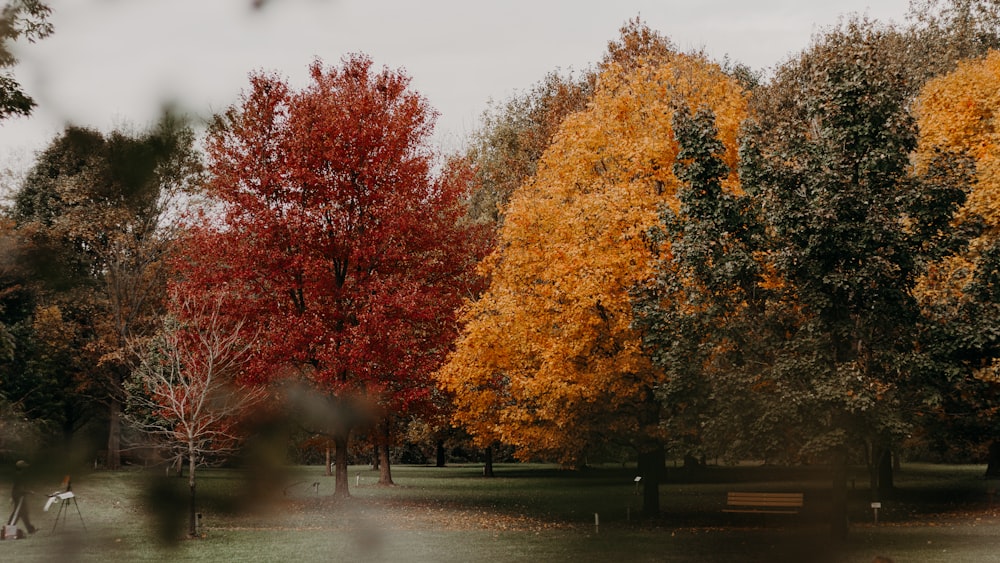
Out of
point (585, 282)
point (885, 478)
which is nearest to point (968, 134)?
point (585, 282)

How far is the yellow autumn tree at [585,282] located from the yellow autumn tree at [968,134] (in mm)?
5736

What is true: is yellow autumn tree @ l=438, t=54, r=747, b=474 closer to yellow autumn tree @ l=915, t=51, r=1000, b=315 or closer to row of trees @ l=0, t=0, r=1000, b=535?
row of trees @ l=0, t=0, r=1000, b=535

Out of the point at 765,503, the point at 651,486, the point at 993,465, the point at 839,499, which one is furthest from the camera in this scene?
the point at 993,465

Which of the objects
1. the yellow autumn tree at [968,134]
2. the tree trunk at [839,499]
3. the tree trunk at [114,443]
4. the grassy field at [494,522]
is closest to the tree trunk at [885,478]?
the grassy field at [494,522]

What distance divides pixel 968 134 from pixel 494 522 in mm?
18063

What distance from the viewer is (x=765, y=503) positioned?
21.7 metres

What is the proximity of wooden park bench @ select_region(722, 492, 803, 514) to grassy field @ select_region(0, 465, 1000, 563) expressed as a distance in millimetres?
417

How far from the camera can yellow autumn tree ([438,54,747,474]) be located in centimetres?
2086

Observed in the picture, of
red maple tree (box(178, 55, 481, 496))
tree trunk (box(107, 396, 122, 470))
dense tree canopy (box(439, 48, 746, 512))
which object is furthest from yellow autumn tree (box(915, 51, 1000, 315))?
tree trunk (box(107, 396, 122, 470))

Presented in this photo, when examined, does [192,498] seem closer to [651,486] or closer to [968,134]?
[651,486]

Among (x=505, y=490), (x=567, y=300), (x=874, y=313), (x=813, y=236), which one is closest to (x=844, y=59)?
(x=813, y=236)

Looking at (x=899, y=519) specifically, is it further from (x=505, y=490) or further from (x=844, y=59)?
(x=505, y=490)

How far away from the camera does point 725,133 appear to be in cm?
2236

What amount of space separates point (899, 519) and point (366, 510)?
26.6m
